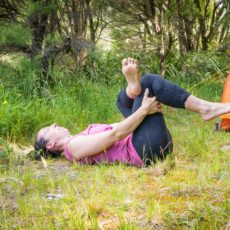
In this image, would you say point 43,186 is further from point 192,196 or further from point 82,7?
point 82,7

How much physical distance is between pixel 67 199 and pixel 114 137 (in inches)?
30.6

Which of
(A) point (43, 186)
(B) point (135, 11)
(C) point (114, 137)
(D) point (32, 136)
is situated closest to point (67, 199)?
(A) point (43, 186)

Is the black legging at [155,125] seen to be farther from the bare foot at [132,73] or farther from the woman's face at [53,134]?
the woman's face at [53,134]

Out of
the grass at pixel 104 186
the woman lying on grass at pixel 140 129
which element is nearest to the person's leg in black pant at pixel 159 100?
the woman lying on grass at pixel 140 129

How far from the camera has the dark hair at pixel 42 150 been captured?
3139 millimetres

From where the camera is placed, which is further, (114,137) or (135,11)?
(135,11)

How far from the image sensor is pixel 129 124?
9.25 feet

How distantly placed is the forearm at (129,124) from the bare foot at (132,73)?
14cm

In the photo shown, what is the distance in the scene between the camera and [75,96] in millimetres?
4719

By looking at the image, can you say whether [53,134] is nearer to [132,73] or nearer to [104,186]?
[132,73]

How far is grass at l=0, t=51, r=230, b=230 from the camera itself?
191 centimetres

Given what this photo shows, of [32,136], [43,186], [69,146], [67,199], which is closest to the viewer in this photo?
[67,199]

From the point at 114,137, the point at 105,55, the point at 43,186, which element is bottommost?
the point at 43,186

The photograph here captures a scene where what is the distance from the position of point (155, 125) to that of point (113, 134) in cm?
27
